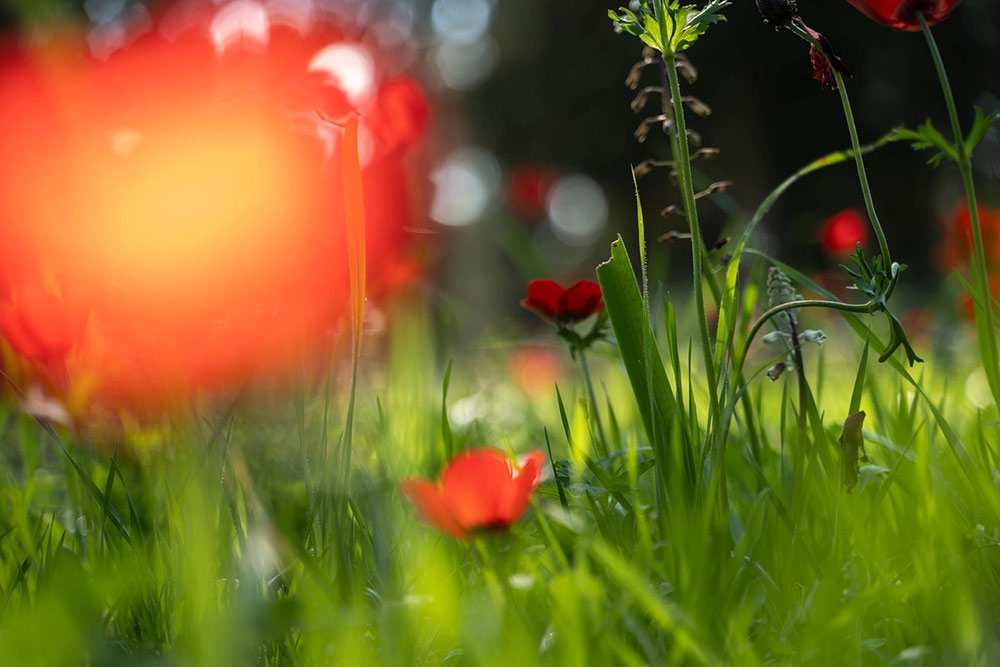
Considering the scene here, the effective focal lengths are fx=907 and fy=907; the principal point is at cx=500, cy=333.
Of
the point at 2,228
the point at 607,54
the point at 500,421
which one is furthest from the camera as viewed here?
the point at 607,54

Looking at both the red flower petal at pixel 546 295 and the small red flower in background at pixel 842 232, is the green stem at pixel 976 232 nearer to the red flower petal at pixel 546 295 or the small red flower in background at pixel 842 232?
the red flower petal at pixel 546 295

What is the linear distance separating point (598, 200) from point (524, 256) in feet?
26.0

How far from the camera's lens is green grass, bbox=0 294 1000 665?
57cm

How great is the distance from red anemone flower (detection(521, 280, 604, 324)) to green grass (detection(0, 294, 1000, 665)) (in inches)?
4.9

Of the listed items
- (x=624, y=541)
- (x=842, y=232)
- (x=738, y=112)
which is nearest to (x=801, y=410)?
(x=624, y=541)

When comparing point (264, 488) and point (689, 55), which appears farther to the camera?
point (689, 55)

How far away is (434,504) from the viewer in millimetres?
692

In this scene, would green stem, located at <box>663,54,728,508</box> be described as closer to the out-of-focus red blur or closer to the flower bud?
the flower bud

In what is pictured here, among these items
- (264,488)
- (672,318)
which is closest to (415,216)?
(264,488)

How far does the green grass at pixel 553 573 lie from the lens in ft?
1.87

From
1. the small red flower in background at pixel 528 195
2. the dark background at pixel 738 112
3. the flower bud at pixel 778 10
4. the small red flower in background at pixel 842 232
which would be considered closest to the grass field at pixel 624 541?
the flower bud at pixel 778 10

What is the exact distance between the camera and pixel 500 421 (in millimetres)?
2158

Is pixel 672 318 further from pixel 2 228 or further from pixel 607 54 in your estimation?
pixel 607 54

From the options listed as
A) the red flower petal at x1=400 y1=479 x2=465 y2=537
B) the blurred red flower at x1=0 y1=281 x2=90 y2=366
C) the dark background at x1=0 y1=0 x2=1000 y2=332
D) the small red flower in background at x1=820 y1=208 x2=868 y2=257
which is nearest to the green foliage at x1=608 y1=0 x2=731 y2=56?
the red flower petal at x1=400 y1=479 x2=465 y2=537
